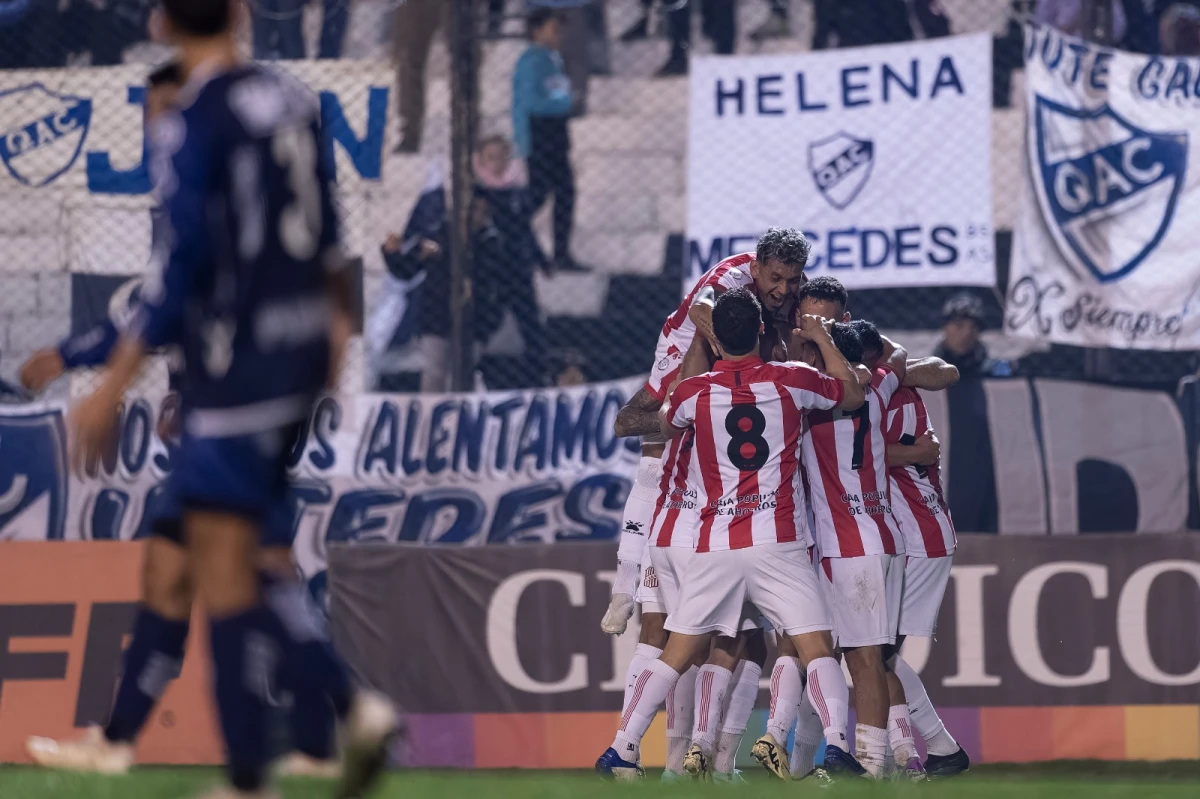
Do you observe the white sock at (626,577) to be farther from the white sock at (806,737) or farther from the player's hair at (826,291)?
the player's hair at (826,291)

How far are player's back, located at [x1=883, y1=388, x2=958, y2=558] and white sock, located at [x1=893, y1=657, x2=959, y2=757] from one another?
1.71ft

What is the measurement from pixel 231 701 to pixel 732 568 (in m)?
3.58

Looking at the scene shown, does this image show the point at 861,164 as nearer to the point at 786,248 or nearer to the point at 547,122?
the point at 547,122

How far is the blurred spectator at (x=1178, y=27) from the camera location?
9.68 metres

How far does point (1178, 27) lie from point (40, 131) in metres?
6.22

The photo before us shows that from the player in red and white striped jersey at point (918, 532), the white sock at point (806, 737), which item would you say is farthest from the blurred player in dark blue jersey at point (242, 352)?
the player in red and white striped jersey at point (918, 532)

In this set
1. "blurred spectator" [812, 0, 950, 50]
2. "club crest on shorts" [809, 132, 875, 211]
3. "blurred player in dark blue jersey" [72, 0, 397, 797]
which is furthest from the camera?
"blurred spectator" [812, 0, 950, 50]

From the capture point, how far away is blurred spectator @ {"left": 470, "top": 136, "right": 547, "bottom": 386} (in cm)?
950

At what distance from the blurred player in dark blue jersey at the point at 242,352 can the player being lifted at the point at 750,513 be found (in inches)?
132

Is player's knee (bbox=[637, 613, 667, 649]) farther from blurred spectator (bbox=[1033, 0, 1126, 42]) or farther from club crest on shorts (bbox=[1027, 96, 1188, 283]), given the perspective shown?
blurred spectator (bbox=[1033, 0, 1126, 42])

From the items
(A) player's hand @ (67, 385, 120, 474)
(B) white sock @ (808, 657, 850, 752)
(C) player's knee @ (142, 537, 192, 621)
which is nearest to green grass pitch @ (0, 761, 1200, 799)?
(C) player's knee @ (142, 537, 192, 621)

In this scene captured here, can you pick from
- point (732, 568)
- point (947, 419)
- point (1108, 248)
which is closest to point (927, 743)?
point (732, 568)

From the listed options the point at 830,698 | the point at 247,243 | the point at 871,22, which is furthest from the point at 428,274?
the point at 247,243

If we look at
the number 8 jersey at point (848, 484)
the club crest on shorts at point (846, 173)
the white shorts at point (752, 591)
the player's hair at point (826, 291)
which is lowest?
the white shorts at point (752, 591)
